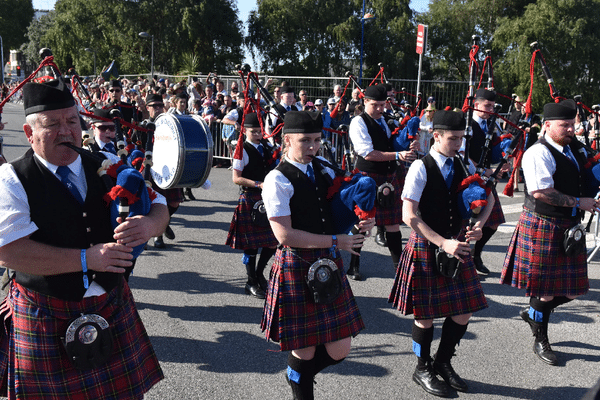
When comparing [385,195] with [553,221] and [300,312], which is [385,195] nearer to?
[553,221]

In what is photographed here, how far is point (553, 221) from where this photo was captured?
11.2ft

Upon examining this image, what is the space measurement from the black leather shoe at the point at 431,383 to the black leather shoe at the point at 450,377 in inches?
1.9

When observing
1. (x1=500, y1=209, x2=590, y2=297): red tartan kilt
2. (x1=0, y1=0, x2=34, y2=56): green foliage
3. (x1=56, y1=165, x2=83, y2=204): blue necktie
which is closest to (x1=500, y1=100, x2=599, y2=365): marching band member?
(x1=500, y1=209, x2=590, y2=297): red tartan kilt

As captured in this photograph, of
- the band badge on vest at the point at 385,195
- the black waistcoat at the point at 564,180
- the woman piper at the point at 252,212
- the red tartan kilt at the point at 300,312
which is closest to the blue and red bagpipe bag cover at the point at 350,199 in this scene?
the red tartan kilt at the point at 300,312

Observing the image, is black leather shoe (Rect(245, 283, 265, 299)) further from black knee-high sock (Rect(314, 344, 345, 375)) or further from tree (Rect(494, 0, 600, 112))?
tree (Rect(494, 0, 600, 112))

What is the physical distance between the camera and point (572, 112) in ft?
10.8

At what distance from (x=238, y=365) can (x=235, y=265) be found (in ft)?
6.59

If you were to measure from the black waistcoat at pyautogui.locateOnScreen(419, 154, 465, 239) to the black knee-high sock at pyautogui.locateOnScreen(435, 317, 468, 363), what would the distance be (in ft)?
1.67

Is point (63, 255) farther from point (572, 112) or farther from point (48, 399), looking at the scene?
point (572, 112)

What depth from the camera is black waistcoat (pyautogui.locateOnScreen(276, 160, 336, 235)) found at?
2525 mm

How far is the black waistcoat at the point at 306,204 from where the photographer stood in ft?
8.29

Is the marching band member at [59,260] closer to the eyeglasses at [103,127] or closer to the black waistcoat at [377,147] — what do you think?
the eyeglasses at [103,127]

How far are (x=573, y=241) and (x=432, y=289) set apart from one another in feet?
3.64

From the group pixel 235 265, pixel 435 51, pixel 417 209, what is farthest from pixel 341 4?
pixel 417 209
